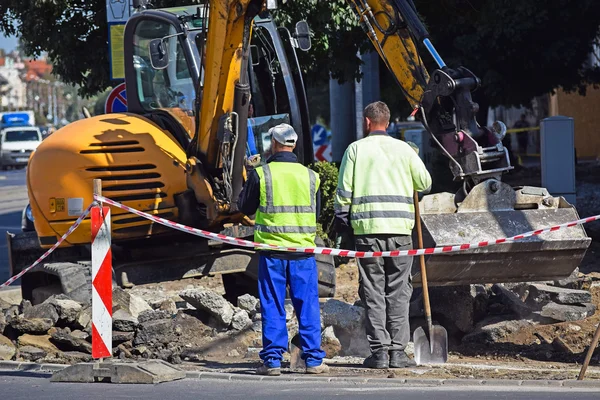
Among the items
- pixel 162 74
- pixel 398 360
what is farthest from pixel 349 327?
pixel 162 74

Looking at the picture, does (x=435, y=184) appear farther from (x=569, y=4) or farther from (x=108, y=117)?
(x=108, y=117)

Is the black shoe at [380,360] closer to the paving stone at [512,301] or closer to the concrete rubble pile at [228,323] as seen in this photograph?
the concrete rubble pile at [228,323]

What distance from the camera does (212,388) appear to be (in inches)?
306

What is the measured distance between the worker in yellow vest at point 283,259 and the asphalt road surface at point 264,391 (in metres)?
0.43

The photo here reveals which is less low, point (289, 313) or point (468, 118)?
point (468, 118)

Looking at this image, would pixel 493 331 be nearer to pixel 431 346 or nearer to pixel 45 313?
pixel 431 346

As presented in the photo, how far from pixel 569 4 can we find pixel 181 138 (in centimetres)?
1225

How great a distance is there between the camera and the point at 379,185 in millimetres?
8430

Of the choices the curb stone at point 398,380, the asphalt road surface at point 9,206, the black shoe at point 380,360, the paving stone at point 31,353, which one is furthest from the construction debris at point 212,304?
the asphalt road surface at point 9,206

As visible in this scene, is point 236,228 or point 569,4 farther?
point 569,4

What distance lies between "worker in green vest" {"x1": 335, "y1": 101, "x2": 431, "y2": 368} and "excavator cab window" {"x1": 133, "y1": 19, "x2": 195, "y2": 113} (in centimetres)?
350

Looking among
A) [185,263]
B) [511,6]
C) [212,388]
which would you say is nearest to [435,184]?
[511,6]

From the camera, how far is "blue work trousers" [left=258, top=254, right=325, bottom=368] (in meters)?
8.29

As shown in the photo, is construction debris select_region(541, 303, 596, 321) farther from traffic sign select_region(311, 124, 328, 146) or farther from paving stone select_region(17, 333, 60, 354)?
traffic sign select_region(311, 124, 328, 146)
